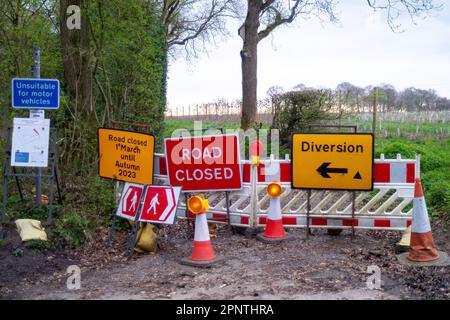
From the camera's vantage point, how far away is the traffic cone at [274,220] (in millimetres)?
7629

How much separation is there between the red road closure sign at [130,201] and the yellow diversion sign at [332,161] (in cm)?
227

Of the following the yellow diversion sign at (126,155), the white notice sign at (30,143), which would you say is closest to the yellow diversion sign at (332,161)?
the yellow diversion sign at (126,155)

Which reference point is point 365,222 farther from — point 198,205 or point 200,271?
point 200,271

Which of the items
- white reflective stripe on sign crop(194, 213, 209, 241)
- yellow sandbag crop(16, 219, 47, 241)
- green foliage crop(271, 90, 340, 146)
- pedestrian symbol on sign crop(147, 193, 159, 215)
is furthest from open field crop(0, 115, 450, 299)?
green foliage crop(271, 90, 340, 146)

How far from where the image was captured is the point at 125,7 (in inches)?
405

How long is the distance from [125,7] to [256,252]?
19.0ft

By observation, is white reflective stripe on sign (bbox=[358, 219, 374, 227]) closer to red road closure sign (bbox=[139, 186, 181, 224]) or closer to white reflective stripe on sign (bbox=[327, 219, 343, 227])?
white reflective stripe on sign (bbox=[327, 219, 343, 227])

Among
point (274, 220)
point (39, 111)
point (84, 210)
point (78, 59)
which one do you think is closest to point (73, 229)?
point (84, 210)

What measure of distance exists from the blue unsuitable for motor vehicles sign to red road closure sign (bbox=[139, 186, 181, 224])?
6.90 ft

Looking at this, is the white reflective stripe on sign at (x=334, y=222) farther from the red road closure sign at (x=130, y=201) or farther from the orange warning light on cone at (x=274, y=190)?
the red road closure sign at (x=130, y=201)
